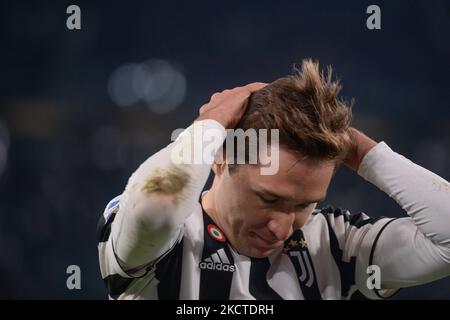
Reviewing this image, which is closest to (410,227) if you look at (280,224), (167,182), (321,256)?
(321,256)

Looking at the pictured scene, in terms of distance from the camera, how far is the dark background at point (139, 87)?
234 cm

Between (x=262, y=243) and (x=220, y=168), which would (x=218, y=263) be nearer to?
(x=262, y=243)

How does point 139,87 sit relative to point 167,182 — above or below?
above

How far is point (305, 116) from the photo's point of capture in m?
1.26

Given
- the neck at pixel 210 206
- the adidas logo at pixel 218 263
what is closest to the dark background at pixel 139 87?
the neck at pixel 210 206

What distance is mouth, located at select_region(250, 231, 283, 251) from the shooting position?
131 centimetres

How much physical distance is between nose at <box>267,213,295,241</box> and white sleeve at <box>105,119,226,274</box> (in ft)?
0.67

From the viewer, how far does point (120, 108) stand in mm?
2346

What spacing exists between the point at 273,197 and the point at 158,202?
0.28 meters

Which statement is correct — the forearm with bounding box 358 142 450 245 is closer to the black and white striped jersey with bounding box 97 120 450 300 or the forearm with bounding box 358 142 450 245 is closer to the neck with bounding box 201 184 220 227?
the black and white striped jersey with bounding box 97 120 450 300

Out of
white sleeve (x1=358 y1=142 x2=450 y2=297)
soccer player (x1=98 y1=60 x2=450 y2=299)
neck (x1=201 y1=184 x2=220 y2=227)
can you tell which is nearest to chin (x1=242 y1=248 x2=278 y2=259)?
soccer player (x1=98 y1=60 x2=450 y2=299)

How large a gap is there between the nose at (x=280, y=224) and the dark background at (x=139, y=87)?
1120mm
